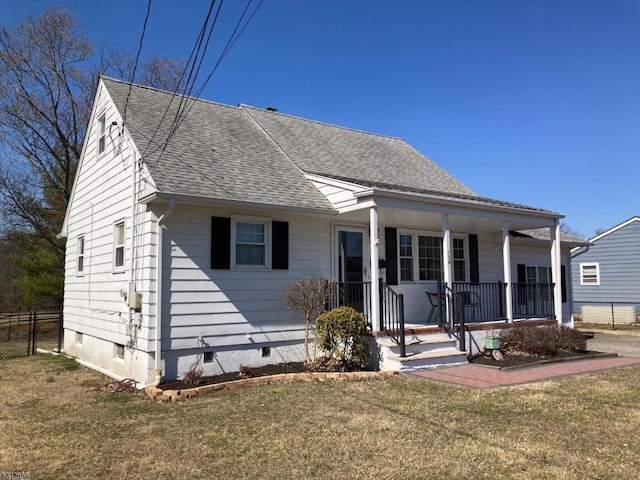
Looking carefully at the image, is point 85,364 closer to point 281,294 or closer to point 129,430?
point 281,294

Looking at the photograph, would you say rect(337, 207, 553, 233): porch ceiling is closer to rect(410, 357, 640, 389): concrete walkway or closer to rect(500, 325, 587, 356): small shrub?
rect(500, 325, 587, 356): small shrub

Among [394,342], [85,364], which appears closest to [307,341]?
[394,342]

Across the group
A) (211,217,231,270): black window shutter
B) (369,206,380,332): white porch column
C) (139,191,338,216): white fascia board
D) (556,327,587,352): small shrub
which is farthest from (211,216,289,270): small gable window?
(556,327,587,352): small shrub

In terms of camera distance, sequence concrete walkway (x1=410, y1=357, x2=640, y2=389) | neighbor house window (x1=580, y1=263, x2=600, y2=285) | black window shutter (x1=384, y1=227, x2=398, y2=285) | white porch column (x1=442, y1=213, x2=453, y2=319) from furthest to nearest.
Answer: neighbor house window (x1=580, y1=263, x2=600, y2=285) < black window shutter (x1=384, y1=227, x2=398, y2=285) < white porch column (x1=442, y1=213, x2=453, y2=319) < concrete walkway (x1=410, y1=357, x2=640, y2=389)

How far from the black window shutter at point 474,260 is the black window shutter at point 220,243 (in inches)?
304

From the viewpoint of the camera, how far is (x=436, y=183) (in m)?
14.4

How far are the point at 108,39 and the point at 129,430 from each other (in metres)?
23.5

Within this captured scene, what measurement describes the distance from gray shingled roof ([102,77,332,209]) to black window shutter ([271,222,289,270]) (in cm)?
58

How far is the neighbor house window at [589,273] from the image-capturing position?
2431cm

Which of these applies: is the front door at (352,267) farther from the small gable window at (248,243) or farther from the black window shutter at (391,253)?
the small gable window at (248,243)

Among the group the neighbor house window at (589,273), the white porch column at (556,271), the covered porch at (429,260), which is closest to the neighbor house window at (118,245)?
the covered porch at (429,260)

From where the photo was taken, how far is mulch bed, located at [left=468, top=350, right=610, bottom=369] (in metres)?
9.38

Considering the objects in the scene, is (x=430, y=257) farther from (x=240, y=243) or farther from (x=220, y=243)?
(x=220, y=243)

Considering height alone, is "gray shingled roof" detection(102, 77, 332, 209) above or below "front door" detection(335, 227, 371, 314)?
above
